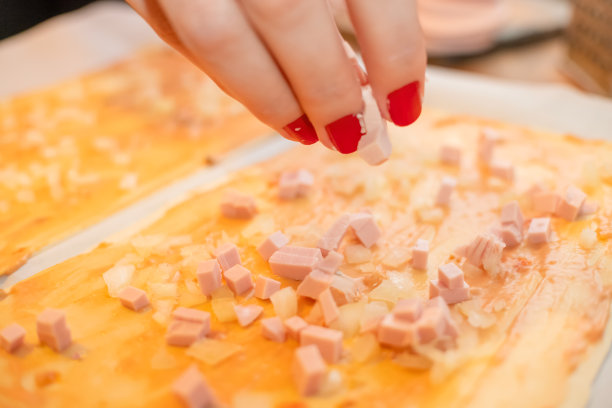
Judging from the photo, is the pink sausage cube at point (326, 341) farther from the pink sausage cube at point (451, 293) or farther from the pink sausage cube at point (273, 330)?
the pink sausage cube at point (451, 293)

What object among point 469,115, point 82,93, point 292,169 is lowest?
point 469,115

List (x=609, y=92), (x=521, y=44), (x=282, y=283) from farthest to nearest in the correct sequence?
(x=521, y=44) < (x=609, y=92) < (x=282, y=283)

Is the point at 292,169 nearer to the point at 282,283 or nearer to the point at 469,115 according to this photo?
the point at 282,283

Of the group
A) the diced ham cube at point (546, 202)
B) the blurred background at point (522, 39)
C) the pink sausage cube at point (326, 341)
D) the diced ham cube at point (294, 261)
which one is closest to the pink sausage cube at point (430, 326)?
the pink sausage cube at point (326, 341)

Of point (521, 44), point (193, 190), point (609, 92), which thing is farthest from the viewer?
point (521, 44)

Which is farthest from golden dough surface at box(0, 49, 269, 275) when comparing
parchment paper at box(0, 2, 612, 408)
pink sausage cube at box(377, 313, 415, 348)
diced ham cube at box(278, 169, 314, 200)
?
pink sausage cube at box(377, 313, 415, 348)

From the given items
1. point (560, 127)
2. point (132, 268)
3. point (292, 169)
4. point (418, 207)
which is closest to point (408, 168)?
point (418, 207)
